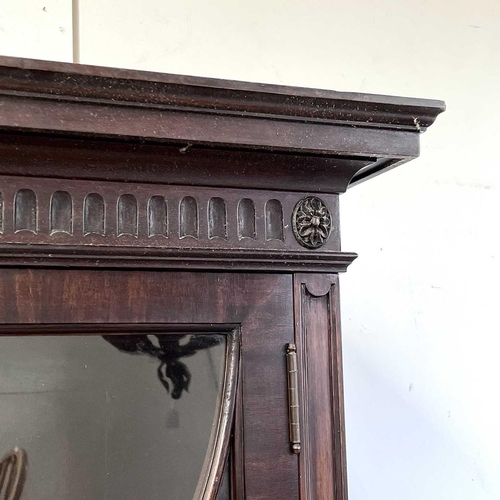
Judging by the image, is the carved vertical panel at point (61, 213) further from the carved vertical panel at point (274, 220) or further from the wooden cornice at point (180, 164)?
the carved vertical panel at point (274, 220)

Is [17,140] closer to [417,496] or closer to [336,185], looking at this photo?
[336,185]

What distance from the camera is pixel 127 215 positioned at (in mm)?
544

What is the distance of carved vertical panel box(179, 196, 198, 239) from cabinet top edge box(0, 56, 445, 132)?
8cm

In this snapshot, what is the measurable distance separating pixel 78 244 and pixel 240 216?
136 millimetres

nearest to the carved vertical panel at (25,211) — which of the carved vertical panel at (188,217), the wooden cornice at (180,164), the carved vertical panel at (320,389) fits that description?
the wooden cornice at (180,164)

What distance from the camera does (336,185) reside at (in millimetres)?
602

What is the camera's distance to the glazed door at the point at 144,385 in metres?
0.51

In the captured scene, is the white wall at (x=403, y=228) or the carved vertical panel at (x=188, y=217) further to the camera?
the white wall at (x=403, y=228)

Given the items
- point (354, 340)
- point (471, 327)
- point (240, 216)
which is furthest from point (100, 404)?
point (471, 327)

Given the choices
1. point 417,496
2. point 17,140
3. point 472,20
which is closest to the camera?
point 17,140

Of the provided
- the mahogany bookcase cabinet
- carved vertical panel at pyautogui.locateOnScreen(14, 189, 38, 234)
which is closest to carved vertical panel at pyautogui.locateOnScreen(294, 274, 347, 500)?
the mahogany bookcase cabinet

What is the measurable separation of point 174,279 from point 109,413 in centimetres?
11

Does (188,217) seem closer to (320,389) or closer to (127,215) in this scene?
(127,215)

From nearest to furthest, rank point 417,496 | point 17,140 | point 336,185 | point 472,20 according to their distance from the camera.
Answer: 1. point 17,140
2. point 336,185
3. point 417,496
4. point 472,20
